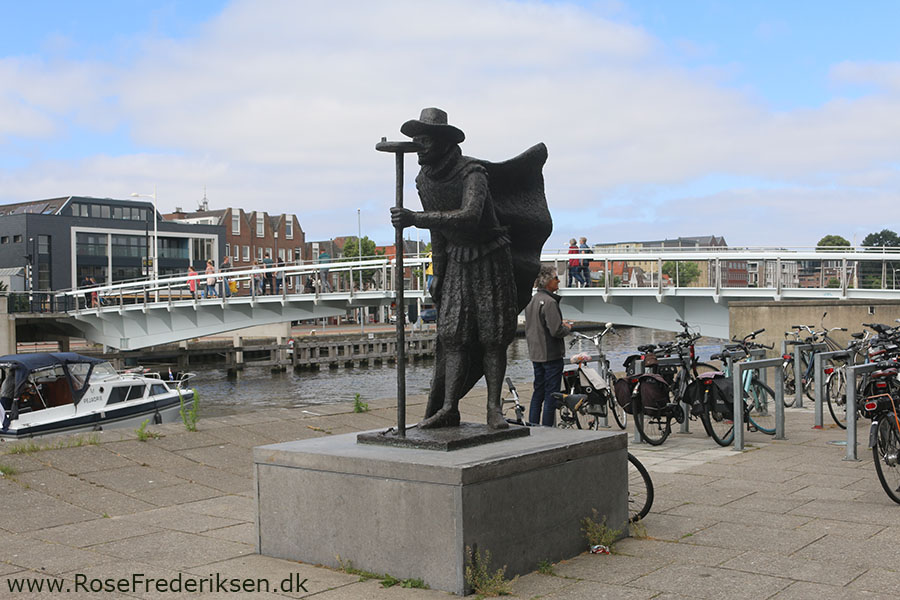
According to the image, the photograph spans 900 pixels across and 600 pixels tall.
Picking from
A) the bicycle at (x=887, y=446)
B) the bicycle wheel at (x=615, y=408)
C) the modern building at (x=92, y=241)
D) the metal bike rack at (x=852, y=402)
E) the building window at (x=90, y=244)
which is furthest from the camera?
the building window at (x=90, y=244)

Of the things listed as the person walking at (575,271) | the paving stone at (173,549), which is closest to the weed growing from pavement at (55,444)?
the paving stone at (173,549)

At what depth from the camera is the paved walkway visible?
4.72 metres

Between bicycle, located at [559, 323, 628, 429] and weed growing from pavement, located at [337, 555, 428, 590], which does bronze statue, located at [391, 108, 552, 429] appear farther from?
bicycle, located at [559, 323, 628, 429]

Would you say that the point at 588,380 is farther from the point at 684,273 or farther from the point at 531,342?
the point at 684,273

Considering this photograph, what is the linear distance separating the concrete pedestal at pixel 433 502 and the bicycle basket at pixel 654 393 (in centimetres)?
360

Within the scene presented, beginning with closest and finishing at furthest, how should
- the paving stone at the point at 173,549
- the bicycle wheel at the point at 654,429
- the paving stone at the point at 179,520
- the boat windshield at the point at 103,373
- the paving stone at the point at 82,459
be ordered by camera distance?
the paving stone at the point at 173,549 → the paving stone at the point at 179,520 → the paving stone at the point at 82,459 → the bicycle wheel at the point at 654,429 → the boat windshield at the point at 103,373

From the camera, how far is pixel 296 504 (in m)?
5.38

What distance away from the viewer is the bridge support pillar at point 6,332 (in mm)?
39375

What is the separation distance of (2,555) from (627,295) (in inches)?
741

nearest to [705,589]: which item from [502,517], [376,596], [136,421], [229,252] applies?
[502,517]

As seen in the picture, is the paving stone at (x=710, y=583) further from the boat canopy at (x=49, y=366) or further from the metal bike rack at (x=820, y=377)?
the boat canopy at (x=49, y=366)

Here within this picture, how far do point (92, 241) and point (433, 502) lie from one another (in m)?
74.1

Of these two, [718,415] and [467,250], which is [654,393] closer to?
[718,415]

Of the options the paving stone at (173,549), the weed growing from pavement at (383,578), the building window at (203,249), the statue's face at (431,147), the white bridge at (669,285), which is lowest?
the paving stone at (173,549)
